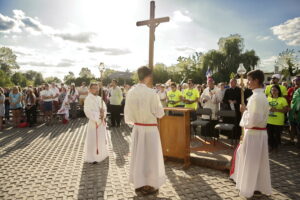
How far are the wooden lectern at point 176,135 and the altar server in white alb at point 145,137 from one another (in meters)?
1.45

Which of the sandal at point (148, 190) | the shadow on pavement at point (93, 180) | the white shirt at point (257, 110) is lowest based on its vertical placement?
the shadow on pavement at point (93, 180)

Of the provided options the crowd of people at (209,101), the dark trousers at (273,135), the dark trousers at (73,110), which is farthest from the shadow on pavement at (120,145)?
the dark trousers at (73,110)

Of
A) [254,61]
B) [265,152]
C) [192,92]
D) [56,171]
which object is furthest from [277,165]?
[254,61]

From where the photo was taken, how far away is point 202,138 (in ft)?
29.9

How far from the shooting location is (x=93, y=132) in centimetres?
618

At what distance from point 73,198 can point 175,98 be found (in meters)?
6.38

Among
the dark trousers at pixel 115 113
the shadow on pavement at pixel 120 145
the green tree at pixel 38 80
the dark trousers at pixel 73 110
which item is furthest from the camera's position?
the green tree at pixel 38 80

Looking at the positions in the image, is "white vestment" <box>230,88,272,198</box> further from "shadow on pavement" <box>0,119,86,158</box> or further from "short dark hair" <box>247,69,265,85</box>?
"shadow on pavement" <box>0,119,86,158</box>

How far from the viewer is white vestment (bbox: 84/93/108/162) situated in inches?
240

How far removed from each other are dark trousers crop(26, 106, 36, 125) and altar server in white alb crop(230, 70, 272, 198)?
1185cm

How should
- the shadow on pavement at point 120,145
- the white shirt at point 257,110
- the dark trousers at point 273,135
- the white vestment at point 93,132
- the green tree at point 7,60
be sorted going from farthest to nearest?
the green tree at point 7,60 → the dark trousers at point 273,135 → the shadow on pavement at point 120,145 → the white vestment at point 93,132 → the white shirt at point 257,110

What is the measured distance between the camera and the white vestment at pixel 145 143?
13.6 ft

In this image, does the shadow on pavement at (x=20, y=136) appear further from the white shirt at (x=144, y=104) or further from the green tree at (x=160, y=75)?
the green tree at (x=160, y=75)

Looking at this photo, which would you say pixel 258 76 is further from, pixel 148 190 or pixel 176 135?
pixel 148 190
